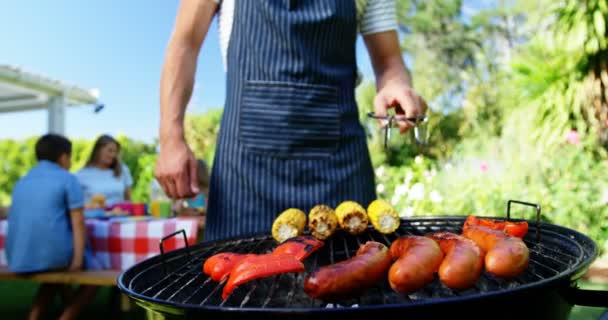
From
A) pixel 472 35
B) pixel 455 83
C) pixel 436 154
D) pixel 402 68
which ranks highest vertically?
pixel 472 35

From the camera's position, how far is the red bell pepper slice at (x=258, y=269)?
0.88m

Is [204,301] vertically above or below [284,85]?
below

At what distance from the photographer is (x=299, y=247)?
3.48ft

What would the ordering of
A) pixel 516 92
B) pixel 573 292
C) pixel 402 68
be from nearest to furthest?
1. pixel 573 292
2. pixel 402 68
3. pixel 516 92

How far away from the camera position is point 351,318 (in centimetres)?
65

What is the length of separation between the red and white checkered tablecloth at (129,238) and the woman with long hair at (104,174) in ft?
3.66

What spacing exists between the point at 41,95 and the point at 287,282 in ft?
38.3

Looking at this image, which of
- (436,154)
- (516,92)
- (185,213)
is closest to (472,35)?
(436,154)

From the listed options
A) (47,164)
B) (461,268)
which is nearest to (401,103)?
(461,268)

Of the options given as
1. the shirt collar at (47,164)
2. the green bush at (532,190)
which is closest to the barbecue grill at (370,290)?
the shirt collar at (47,164)

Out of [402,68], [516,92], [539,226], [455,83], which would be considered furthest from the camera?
[455,83]

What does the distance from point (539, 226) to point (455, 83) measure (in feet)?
73.9

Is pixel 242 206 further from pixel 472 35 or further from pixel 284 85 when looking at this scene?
→ pixel 472 35

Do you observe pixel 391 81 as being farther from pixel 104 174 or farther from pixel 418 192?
pixel 104 174
